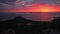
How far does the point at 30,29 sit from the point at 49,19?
0.20 metres

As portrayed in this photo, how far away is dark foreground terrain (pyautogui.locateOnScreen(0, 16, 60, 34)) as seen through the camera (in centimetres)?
85

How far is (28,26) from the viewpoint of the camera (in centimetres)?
85

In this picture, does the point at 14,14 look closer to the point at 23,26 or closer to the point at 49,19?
the point at 23,26

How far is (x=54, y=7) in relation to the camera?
0.86 meters

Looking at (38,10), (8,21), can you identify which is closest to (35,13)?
(38,10)

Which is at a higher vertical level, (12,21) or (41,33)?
(12,21)

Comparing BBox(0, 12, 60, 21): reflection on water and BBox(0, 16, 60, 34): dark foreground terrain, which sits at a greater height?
BBox(0, 12, 60, 21): reflection on water

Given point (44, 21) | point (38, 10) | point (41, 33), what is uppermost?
point (38, 10)

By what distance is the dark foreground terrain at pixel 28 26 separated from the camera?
2.78 ft

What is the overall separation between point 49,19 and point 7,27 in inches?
15.6

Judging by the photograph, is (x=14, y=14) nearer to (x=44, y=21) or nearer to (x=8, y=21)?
(x=8, y=21)

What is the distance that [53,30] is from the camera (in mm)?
863

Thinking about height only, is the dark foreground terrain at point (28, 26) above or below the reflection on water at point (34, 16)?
below

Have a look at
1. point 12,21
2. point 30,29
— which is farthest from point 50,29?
point 12,21
